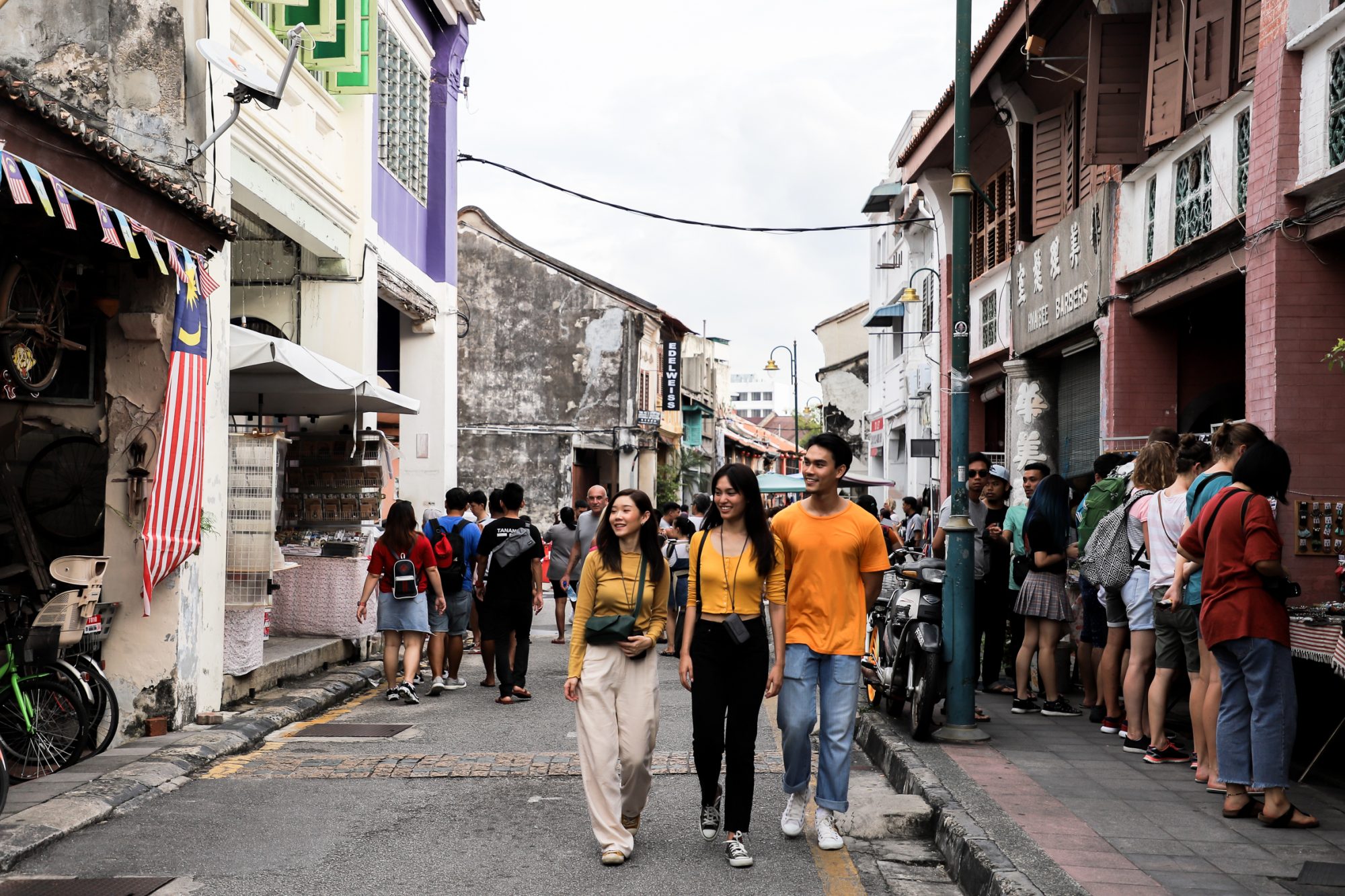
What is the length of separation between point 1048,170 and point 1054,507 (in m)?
7.40

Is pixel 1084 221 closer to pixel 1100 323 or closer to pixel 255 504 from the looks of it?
pixel 1100 323

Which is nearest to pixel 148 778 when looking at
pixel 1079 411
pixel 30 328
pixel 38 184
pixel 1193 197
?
pixel 30 328

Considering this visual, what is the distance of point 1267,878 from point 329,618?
32.5ft

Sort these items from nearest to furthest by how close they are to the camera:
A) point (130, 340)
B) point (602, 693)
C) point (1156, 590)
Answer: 1. point (602, 693)
2. point (1156, 590)
3. point (130, 340)

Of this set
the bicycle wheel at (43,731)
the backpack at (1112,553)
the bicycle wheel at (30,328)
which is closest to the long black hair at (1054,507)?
the backpack at (1112,553)

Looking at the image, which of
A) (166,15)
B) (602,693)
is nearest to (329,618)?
(166,15)

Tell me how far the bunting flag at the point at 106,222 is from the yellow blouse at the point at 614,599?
132 inches

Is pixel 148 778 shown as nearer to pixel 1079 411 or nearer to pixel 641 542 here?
pixel 641 542

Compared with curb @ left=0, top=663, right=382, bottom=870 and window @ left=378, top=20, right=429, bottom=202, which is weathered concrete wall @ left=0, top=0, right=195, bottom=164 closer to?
curb @ left=0, top=663, right=382, bottom=870

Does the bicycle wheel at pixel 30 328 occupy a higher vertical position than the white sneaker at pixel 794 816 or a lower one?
higher

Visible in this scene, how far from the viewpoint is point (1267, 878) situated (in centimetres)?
526

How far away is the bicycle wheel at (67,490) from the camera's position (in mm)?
9125

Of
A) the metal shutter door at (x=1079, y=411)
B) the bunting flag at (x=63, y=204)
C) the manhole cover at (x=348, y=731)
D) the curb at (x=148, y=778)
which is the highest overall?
the bunting flag at (x=63, y=204)

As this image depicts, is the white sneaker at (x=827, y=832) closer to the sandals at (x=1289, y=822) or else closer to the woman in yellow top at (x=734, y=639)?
the woman in yellow top at (x=734, y=639)
